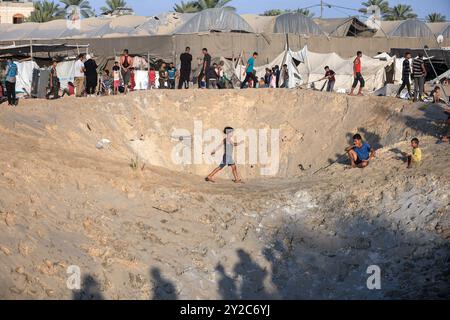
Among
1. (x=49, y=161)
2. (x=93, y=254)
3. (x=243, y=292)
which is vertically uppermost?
(x=49, y=161)

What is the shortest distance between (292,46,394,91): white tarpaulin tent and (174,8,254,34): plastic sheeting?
4016mm

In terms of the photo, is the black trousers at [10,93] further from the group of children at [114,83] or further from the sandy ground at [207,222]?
the group of children at [114,83]

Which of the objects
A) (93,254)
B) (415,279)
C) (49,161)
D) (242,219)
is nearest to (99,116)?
(49,161)

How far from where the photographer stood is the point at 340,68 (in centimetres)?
2777

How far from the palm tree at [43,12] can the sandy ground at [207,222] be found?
121 ft

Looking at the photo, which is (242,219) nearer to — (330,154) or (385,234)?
(385,234)

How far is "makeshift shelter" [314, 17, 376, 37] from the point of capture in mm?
35594

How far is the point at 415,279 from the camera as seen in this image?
11797mm

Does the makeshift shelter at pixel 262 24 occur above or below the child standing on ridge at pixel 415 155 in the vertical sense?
above

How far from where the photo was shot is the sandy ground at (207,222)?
37.0 ft

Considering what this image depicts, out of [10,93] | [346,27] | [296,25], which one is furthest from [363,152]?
[346,27]

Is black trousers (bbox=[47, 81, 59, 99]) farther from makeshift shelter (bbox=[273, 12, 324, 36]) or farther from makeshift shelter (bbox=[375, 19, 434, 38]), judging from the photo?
makeshift shelter (bbox=[375, 19, 434, 38])

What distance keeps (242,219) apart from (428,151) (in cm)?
426

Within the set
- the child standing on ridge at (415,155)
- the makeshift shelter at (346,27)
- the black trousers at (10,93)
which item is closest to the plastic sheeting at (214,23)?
the makeshift shelter at (346,27)
